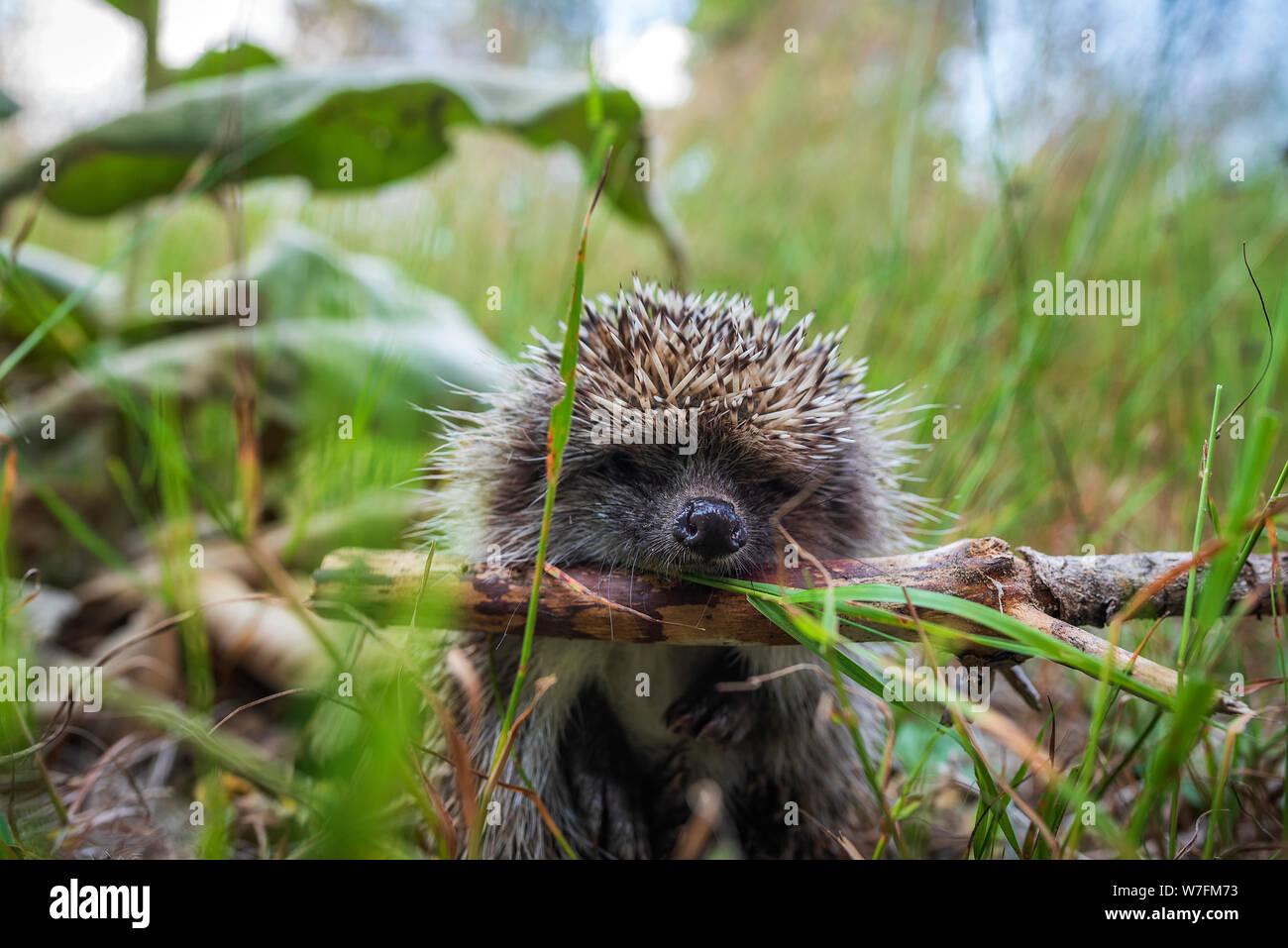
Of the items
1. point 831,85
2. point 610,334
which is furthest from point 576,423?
point 831,85

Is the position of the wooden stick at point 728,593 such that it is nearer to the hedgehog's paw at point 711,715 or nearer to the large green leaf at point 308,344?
the hedgehog's paw at point 711,715

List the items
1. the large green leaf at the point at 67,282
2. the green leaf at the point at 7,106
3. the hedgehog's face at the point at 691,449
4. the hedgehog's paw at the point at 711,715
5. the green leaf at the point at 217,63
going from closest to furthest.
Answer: the hedgehog's face at the point at 691,449, the hedgehog's paw at the point at 711,715, the green leaf at the point at 7,106, the large green leaf at the point at 67,282, the green leaf at the point at 217,63

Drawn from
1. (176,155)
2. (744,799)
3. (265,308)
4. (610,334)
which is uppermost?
(176,155)

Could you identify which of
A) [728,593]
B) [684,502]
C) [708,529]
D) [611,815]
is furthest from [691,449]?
[611,815]

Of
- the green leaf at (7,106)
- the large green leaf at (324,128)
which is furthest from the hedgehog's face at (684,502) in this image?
the green leaf at (7,106)

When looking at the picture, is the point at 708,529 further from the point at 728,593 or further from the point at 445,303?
the point at 445,303

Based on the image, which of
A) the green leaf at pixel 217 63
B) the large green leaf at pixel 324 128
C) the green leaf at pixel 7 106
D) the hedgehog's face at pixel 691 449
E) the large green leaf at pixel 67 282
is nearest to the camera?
the hedgehog's face at pixel 691 449
